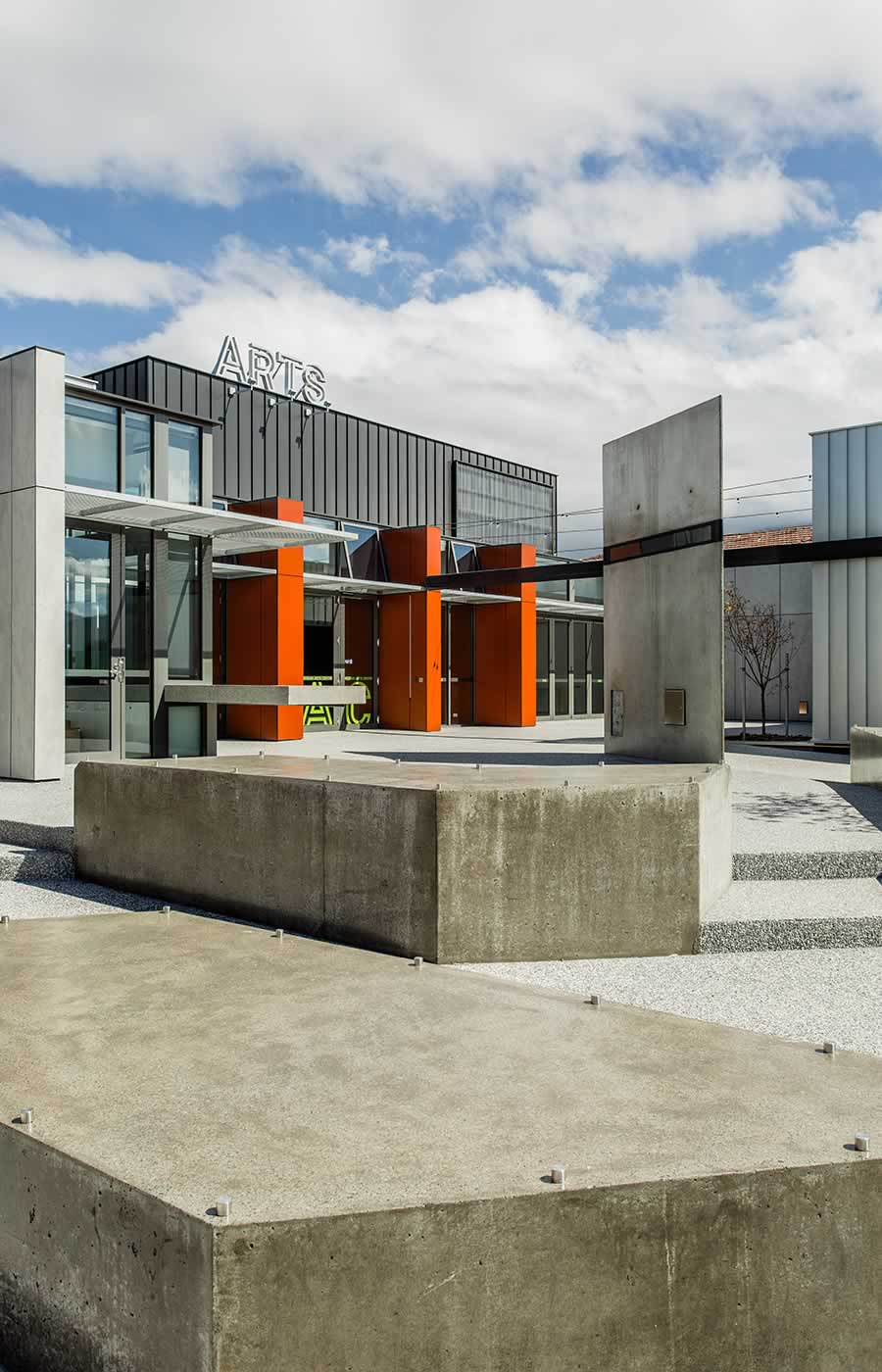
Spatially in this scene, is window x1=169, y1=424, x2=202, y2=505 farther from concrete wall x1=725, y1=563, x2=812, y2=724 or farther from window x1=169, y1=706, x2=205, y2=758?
concrete wall x1=725, y1=563, x2=812, y2=724

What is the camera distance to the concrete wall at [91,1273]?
250 centimetres

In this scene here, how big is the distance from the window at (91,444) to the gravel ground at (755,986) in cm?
1004

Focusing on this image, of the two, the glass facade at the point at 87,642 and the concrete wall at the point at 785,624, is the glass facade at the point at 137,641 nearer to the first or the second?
the glass facade at the point at 87,642

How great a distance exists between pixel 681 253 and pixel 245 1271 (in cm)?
1237

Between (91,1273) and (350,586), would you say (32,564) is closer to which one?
(91,1273)

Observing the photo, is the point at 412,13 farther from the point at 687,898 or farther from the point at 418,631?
the point at 418,631

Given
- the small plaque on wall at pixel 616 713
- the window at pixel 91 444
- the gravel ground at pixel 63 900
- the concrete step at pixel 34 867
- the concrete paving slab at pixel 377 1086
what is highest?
the window at pixel 91 444

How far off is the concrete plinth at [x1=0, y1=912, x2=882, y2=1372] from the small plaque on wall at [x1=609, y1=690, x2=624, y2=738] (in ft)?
30.4

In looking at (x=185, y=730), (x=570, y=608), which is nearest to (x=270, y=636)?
(x=185, y=730)

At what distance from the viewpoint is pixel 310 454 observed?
28188 mm

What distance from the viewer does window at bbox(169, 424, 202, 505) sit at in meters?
14.6

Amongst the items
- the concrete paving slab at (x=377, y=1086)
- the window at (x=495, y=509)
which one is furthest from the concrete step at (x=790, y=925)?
the window at (x=495, y=509)

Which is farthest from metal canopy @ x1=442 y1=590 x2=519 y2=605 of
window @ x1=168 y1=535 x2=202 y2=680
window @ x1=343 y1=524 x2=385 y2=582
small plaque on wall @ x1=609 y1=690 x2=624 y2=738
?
small plaque on wall @ x1=609 y1=690 x2=624 y2=738

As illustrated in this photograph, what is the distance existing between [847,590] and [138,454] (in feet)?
40.5
